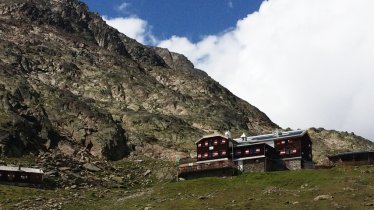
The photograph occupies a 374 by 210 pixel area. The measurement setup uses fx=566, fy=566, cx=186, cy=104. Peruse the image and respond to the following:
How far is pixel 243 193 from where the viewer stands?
89812mm

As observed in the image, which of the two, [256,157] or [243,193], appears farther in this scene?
[256,157]

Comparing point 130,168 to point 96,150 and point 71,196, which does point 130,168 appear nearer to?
point 96,150

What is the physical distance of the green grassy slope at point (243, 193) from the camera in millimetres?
80438

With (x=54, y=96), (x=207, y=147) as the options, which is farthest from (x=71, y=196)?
(x=54, y=96)

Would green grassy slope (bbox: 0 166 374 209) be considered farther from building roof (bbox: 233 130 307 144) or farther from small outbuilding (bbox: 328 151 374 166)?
building roof (bbox: 233 130 307 144)

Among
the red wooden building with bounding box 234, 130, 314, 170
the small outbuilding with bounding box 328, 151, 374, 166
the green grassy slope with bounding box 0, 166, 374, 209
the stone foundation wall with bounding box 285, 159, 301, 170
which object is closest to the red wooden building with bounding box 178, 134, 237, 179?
the red wooden building with bounding box 234, 130, 314, 170

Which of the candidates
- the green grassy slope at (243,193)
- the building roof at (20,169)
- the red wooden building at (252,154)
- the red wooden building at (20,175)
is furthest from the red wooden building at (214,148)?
the red wooden building at (20,175)

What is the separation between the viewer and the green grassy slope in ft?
264

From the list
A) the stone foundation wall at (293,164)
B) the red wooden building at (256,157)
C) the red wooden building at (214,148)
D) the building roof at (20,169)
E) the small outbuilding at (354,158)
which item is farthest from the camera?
the red wooden building at (214,148)

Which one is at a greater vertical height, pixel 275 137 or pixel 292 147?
pixel 275 137

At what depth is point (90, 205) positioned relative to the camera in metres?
93.7

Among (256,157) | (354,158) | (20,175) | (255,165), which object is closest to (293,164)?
(256,157)

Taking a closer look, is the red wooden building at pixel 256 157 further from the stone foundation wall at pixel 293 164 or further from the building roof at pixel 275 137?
the building roof at pixel 275 137

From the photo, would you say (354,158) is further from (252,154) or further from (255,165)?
(255,165)
